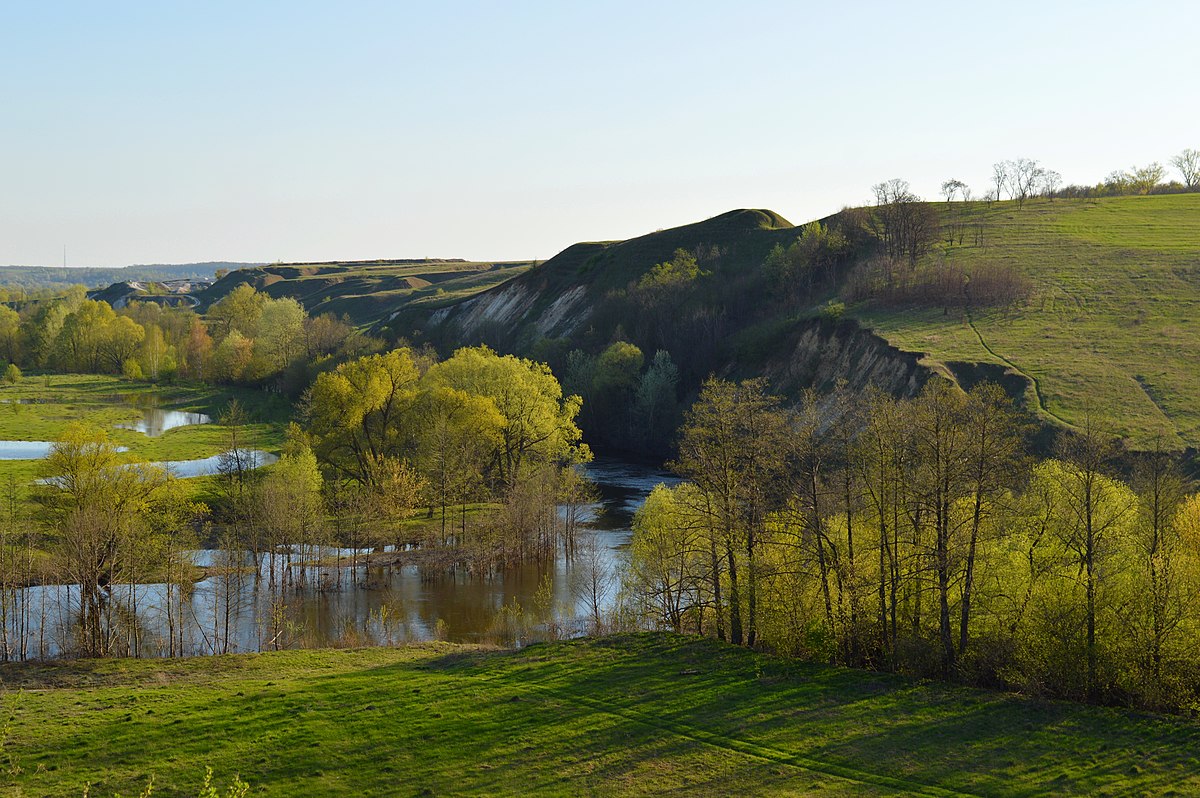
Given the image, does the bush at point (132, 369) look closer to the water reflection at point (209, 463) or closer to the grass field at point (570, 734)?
the water reflection at point (209, 463)

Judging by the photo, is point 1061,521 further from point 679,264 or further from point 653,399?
point 679,264

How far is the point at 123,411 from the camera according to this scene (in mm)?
107938

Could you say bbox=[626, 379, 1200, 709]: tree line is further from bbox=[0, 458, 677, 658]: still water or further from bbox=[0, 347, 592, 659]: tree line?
bbox=[0, 347, 592, 659]: tree line

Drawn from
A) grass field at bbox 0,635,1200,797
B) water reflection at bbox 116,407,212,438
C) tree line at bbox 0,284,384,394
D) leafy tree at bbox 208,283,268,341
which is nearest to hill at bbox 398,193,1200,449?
leafy tree at bbox 208,283,268,341

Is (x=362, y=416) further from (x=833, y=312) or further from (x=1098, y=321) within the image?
(x=1098, y=321)

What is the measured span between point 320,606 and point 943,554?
100 feet

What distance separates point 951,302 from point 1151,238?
29371 mm

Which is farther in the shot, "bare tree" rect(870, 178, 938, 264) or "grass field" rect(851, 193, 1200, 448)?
"bare tree" rect(870, 178, 938, 264)

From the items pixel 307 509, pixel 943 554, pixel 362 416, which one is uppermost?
pixel 362 416

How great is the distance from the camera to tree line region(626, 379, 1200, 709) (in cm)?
2956

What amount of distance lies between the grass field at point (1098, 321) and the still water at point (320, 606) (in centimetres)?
3400

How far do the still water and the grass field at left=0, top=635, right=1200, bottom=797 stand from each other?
6.52 meters

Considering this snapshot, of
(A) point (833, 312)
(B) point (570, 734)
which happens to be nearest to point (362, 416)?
(B) point (570, 734)

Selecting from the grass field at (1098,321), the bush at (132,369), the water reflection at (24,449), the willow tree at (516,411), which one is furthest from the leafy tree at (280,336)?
the grass field at (1098,321)
